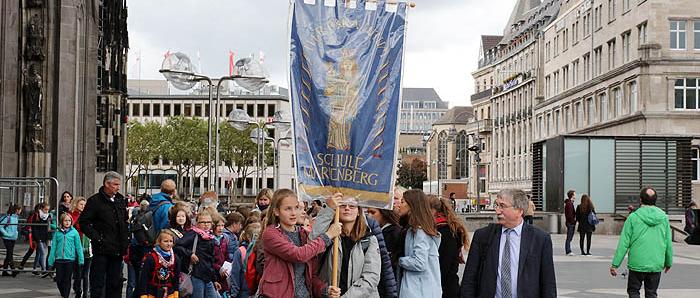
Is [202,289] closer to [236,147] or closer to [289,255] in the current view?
[289,255]

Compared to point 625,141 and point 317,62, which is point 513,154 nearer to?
point 625,141

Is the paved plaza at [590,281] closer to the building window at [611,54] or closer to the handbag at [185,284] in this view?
the handbag at [185,284]

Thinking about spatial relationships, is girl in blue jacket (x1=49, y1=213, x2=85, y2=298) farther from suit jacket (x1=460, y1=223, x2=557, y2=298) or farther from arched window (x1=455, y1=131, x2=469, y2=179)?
arched window (x1=455, y1=131, x2=469, y2=179)

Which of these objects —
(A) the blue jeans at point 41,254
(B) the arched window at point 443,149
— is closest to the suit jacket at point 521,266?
(A) the blue jeans at point 41,254

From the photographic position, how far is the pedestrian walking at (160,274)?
12.3 metres

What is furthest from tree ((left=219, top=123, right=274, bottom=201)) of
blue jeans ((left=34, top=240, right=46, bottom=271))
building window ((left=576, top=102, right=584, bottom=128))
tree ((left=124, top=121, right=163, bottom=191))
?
blue jeans ((left=34, top=240, right=46, bottom=271))

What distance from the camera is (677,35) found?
67.9 metres

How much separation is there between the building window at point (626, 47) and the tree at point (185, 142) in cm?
6518

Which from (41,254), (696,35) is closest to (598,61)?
(696,35)

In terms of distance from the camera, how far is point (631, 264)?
44.6 ft

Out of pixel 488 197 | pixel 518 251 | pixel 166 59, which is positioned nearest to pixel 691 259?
pixel 166 59

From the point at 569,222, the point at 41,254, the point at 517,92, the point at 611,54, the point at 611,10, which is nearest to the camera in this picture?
the point at 41,254

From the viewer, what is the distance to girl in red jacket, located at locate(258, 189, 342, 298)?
7.81 meters

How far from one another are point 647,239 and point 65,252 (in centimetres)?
817
